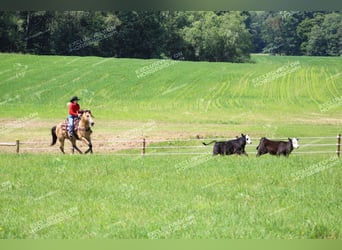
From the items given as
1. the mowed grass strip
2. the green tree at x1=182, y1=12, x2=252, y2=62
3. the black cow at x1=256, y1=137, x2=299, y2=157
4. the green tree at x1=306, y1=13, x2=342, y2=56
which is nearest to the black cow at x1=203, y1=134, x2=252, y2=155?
the black cow at x1=256, y1=137, x2=299, y2=157

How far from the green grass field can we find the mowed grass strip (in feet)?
0.06

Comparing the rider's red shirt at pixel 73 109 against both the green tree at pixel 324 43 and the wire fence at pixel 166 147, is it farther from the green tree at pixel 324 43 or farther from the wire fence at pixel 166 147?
the green tree at pixel 324 43

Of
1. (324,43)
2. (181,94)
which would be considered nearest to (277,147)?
(324,43)

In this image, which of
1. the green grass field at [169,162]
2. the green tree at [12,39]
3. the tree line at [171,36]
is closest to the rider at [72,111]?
the green grass field at [169,162]

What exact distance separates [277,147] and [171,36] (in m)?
4.66

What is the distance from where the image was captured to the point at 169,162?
1234 cm

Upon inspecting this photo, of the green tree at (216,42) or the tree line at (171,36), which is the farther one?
the green tree at (216,42)

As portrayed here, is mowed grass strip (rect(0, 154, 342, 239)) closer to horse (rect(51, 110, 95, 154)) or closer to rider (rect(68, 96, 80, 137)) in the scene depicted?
horse (rect(51, 110, 95, 154))

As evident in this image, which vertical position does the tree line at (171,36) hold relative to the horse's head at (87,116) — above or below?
above

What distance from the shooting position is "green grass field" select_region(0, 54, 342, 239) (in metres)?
6.87

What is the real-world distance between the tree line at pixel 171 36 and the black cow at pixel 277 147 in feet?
8.19

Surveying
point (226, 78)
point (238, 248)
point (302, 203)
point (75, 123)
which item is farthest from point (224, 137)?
point (238, 248)

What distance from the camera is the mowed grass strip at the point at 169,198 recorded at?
652 centimetres

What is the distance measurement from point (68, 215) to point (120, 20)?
8.54 feet
